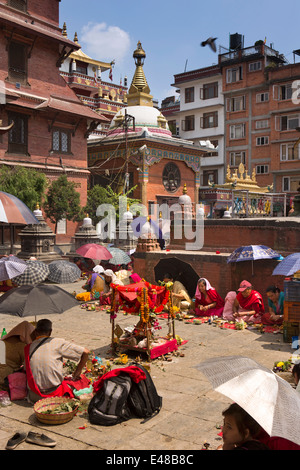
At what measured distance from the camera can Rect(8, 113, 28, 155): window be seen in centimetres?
2498

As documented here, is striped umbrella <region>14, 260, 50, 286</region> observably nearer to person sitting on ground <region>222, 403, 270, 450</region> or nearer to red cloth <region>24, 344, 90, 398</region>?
red cloth <region>24, 344, 90, 398</region>

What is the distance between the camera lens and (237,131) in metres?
45.2

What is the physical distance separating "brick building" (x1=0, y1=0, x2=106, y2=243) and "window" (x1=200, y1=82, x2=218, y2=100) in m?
21.0

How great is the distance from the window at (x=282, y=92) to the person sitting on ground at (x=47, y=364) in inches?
1556

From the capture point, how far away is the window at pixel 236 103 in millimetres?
44431

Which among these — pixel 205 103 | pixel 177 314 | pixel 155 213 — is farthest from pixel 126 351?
pixel 205 103

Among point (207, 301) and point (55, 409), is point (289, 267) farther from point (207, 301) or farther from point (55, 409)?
point (55, 409)

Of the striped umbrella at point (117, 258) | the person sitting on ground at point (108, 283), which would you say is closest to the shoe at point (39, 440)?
the person sitting on ground at point (108, 283)

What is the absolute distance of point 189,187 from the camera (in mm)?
37250

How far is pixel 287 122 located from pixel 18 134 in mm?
26373

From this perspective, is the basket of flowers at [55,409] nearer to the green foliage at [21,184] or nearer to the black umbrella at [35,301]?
the black umbrella at [35,301]

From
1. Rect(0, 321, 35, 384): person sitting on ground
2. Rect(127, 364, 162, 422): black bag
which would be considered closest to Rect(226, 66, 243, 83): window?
Rect(0, 321, 35, 384): person sitting on ground

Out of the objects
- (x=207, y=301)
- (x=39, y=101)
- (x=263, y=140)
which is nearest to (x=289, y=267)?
(x=207, y=301)
